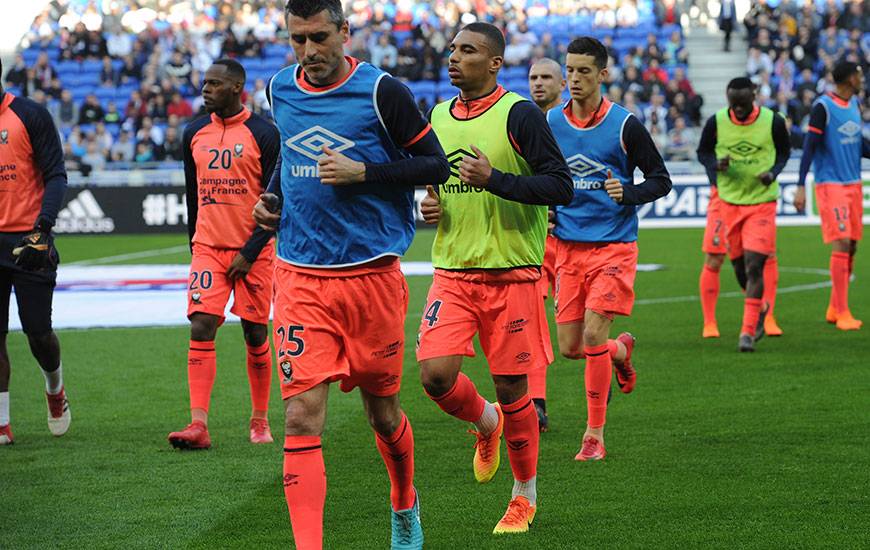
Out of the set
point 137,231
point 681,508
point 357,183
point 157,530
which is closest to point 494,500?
A: point 681,508

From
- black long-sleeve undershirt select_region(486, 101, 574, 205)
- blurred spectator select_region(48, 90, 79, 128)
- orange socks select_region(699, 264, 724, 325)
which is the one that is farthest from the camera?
blurred spectator select_region(48, 90, 79, 128)

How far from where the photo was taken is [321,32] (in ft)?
16.6

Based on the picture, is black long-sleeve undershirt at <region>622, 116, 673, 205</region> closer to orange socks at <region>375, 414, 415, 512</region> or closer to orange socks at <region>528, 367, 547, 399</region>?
orange socks at <region>528, 367, 547, 399</region>

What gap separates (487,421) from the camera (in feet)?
21.3

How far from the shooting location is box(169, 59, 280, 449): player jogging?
7895 millimetres

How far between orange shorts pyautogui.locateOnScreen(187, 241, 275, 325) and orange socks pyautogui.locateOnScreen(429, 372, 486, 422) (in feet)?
6.97

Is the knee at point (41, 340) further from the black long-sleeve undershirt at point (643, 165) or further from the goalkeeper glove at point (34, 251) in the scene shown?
the black long-sleeve undershirt at point (643, 165)

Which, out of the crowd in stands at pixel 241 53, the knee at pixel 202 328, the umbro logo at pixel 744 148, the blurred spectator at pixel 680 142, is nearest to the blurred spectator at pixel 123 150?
the crowd in stands at pixel 241 53

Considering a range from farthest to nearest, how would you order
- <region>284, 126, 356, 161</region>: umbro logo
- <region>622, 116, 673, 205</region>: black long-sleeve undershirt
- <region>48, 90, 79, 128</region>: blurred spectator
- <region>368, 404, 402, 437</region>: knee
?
<region>48, 90, 79, 128</region>: blurred spectator → <region>622, 116, 673, 205</region>: black long-sleeve undershirt → <region>368, 404, 402, 437</region>: knee → <region>284, 126, 356, 161</region>: umbro logo

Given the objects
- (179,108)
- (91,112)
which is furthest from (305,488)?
(91,112)

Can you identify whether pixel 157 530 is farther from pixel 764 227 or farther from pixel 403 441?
pixel 764 227

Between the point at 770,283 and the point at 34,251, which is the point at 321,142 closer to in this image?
the point at 34,251

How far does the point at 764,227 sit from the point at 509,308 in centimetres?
630

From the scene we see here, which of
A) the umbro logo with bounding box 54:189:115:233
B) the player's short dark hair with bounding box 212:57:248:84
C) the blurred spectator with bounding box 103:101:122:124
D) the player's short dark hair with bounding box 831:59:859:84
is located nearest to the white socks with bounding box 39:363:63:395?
the player's short dark hair with bounding box 212:57:248:84
